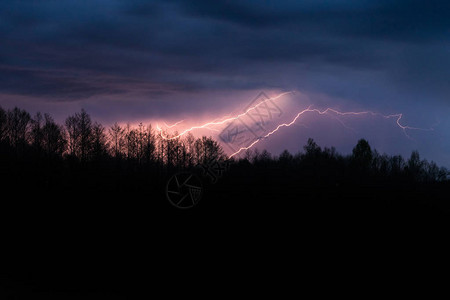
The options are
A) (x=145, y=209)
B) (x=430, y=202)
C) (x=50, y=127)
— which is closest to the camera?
(x=145, y=209)

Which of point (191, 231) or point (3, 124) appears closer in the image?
point (191, 231)

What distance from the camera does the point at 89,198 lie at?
59.1ft

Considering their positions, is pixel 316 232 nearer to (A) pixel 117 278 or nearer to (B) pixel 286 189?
(B) pixel 286 189

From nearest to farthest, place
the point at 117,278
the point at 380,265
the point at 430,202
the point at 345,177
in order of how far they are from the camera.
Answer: the point at 117,278 → the point at 380,265 → the point at 430,202 → the point at 345,177

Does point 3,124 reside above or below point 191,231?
above

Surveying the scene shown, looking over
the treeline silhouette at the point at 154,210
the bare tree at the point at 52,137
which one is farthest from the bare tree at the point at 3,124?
the treeline silhouette at the point at 154,210

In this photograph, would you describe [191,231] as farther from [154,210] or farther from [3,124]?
[3,124]

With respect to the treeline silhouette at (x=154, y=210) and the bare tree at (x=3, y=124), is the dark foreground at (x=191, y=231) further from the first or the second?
the bare tree at (x=3, y=124)

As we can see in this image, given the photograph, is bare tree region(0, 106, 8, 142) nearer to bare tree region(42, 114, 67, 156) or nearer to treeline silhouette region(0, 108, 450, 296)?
bare tree region(42, 114, 67, 156)

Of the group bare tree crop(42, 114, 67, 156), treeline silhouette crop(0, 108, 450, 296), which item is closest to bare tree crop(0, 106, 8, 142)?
bare tree crop(42, 114, 67, 156)

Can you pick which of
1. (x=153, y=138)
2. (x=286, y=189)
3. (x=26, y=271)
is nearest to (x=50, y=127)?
(x=153, y=138)

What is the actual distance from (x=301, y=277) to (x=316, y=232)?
449 centimetres

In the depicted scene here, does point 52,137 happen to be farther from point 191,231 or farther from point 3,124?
point 191,231

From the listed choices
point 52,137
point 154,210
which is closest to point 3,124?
point 52,137
